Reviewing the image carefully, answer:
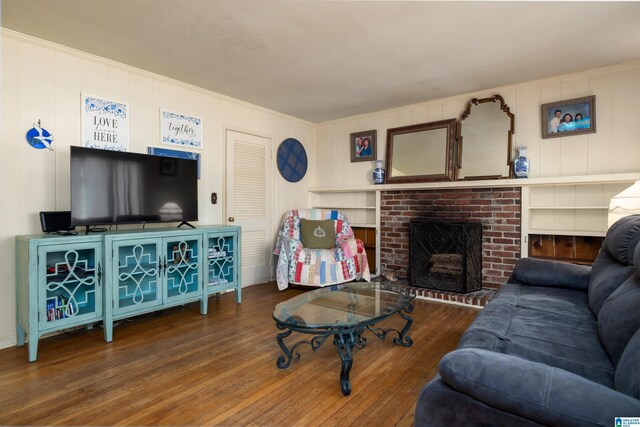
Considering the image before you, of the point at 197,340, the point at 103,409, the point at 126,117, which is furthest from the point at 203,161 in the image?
the point at 103,409

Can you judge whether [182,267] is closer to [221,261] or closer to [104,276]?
[221,261]

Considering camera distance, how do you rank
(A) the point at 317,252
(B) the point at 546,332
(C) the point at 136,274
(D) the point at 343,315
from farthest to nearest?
(A) the point at 317,252
(C) the point at 136,274
(D) the point at 343,315
(B) the point at 546,332

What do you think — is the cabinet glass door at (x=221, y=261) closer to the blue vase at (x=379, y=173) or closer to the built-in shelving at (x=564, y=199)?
the blue vase at (x=379, y=173)

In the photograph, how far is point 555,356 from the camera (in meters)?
1.37

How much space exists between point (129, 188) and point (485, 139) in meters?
3.66

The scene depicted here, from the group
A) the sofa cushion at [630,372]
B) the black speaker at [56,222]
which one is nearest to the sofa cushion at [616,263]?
the sofa cushion at [630,372]

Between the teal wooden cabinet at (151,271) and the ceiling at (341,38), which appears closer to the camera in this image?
the ceiling at (341,38)

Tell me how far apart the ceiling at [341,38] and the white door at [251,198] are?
819 mm

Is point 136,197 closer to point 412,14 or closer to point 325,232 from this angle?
point 325,232

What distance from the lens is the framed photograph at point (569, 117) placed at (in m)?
3.27

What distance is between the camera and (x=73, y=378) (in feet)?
6.70

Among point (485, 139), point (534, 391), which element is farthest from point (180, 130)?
point (534, 391)

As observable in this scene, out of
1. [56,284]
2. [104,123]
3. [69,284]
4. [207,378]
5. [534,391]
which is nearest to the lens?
[534,391]

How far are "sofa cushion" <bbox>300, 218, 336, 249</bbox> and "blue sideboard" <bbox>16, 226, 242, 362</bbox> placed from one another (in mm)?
1389
